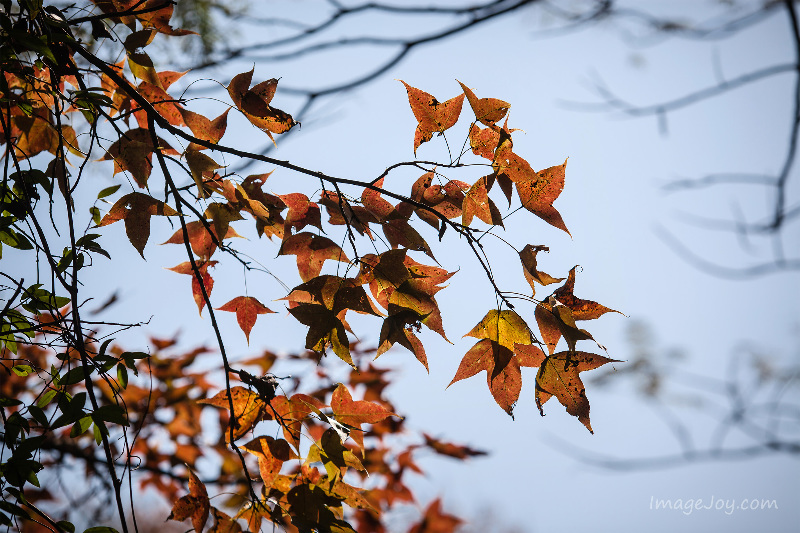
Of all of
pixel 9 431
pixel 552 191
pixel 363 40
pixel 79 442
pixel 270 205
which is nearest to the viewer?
pixel 9 431

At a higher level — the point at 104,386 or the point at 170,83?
the point at 170,83

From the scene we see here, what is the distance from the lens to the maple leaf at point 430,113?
32.3 inches

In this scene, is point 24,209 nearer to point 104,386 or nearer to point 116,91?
point 116,91

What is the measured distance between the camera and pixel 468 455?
6.67ft

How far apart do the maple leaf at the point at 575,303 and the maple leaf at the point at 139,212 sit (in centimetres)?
58

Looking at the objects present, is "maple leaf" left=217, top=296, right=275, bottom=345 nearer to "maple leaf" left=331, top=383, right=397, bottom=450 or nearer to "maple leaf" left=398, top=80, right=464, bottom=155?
"maple leaf" left=331, top=383, right=397, bottom=450

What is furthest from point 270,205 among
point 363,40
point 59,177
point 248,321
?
point 363,40

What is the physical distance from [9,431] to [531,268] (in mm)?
736

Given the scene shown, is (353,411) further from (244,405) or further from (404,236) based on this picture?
(404,236)

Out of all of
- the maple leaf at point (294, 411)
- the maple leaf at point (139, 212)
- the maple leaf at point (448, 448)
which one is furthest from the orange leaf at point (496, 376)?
the maple leaf at point (448, 448)

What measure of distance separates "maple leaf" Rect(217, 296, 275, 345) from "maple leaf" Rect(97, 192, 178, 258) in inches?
8.6

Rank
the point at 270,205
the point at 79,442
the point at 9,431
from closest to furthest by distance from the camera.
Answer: the point at 9,431 → the point at 270,205 → the point at 79,442

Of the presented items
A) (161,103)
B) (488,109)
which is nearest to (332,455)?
(488,109)

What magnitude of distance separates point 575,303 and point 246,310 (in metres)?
0.57
